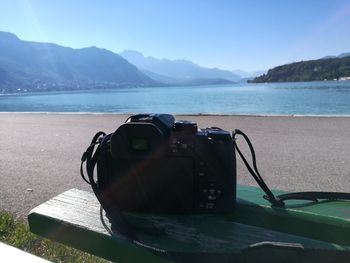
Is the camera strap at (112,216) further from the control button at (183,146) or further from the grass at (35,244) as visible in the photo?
the grass at (35,244)

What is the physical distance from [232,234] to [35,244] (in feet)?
6.46

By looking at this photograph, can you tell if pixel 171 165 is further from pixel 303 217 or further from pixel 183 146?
pixel 303 217

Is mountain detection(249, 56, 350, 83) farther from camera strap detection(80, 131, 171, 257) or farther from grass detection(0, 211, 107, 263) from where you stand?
camera strap detection(80, 131, 171, 257)

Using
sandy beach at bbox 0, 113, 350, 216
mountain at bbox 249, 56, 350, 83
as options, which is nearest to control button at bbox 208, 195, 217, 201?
sandy beach at bbox 0, 113, 350, 216

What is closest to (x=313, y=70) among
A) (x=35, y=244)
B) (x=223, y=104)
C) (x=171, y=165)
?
(x=223, y=104)

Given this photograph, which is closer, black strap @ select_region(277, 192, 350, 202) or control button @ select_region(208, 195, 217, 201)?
control button @ select_region(208, 195, 217, 201)

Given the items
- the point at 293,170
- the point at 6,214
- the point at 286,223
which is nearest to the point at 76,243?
the point at 286,223

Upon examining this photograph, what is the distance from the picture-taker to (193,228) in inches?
63.9

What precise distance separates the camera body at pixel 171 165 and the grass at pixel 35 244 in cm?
125

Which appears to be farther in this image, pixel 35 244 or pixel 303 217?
pixel 35 244

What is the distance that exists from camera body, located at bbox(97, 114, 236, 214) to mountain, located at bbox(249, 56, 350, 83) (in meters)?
119

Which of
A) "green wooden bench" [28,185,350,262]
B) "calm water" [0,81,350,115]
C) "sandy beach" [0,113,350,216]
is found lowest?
"calm water" [0,81,350,115]

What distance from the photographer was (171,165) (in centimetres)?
161

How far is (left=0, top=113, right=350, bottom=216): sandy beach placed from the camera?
185 inches
